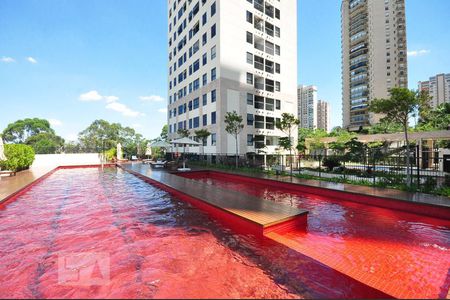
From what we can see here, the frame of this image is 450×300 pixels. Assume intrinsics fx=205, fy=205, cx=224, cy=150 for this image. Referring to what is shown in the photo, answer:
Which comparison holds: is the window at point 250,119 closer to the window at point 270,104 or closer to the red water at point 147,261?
the window at point 270,104

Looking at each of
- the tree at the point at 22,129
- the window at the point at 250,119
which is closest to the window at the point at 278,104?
the window at the point at 250,119

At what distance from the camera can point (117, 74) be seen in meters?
36.7

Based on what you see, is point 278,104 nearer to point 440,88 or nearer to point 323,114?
point 323,114

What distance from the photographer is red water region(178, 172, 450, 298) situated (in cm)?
316

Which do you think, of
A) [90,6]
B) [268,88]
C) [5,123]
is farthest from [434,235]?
[5,123]

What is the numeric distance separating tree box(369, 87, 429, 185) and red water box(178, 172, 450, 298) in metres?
3.49

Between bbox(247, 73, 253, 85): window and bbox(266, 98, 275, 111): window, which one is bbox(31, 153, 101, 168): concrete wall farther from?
bbox(266, 98, 275, 111): window

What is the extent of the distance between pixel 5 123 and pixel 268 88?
8213 cm

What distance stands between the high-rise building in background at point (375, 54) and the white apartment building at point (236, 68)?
46541 mm

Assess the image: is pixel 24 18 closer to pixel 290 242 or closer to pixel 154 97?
pixel 290 242

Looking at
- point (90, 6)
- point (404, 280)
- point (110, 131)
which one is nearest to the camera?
point (404, 280)

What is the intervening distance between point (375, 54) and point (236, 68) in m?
64.0

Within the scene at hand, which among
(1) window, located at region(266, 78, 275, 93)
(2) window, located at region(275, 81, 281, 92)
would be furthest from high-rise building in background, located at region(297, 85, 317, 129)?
(1) window, located at region(266, 78, 275, 93)

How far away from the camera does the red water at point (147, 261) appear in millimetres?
3023
